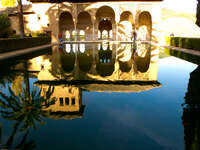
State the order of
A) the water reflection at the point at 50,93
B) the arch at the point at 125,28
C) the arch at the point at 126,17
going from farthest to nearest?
the arch at the point at 125,28
the arch at the point at 126,17
the water reflection at the point at 50,93

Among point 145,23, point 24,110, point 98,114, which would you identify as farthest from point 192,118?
point 145,23

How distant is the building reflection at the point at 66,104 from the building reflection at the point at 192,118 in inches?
86.0

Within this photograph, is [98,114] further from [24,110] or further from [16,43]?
[16,43]

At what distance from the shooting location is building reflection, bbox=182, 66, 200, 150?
2.98m

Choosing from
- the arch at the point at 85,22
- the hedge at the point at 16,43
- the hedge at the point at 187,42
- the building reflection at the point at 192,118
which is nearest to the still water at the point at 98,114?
the building reflection at the point at 192,118

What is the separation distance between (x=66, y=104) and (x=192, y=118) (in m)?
2.90

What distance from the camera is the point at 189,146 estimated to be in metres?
2.87

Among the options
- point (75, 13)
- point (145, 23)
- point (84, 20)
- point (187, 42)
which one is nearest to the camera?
point (187, 42)

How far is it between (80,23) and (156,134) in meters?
36.2

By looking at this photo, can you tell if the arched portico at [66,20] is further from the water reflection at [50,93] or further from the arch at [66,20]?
the water reflection at [50,93]

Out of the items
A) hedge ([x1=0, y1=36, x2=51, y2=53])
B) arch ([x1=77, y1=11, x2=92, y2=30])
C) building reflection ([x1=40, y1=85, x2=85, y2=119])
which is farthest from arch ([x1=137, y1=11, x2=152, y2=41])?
building reflection ([x1=40, y1=85, x2=85, y2=119])

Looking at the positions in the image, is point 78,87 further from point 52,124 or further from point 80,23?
point 80,23

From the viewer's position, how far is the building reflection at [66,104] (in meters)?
4.14

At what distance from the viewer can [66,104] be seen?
183 inches
